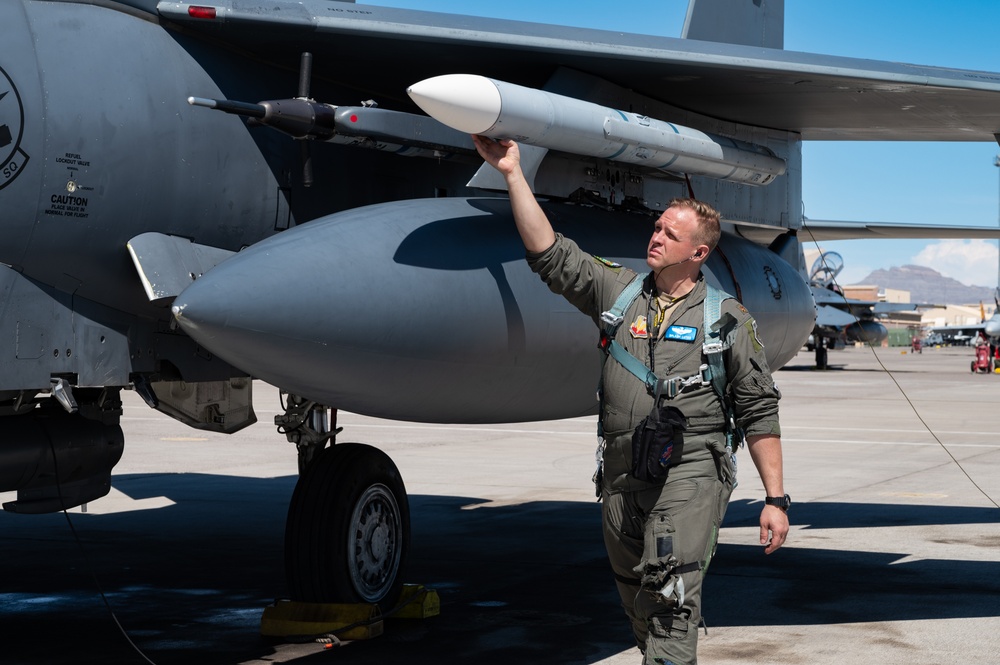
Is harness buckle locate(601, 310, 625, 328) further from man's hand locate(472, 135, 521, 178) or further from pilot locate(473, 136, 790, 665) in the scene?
man's hand locate(472, 135, 521, 178)

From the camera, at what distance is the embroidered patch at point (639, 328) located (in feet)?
14.6

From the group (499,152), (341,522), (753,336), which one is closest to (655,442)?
(753,336)

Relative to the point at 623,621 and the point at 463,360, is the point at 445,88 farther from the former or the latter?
the point at 623,621

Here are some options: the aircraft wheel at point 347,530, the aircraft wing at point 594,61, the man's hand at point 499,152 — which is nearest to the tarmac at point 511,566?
the aircraft wheel at point 347,530

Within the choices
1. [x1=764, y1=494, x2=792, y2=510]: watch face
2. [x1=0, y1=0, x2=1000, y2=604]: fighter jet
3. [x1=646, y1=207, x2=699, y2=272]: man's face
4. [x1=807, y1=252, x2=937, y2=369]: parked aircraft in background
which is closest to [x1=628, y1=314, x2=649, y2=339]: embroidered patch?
[x1=646, y1=207, x2=699, y2=272]: man's face

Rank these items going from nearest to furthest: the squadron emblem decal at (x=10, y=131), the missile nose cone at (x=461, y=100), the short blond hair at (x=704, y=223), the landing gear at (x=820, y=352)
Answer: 1. the short blond hair at (x=704, y=223)
2. the missile nose cone at (x=461, y=100)
3. the squadron emblem decal at (x=10, y=131)
4. the landing gear at (x=820, y=352)

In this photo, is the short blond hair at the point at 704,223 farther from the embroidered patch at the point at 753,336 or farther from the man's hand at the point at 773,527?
the man's hand at the point at 773,527

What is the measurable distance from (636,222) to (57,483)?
11.6ft

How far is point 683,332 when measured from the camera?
4371mm

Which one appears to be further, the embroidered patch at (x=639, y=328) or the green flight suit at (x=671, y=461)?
the embroidered patch at (x=639, y=328)

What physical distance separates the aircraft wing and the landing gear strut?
6.80ft

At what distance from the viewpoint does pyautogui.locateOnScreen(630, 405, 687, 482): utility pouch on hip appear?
4.17 meters

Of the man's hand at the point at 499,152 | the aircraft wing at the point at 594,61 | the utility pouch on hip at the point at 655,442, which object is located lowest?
the utility pouch on hip at the point at 655,442

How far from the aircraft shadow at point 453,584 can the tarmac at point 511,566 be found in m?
0.02
